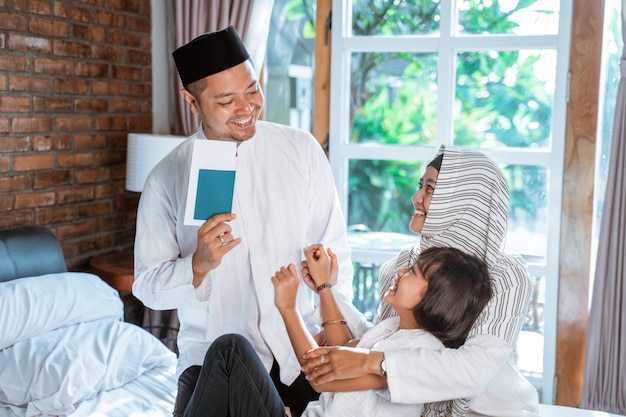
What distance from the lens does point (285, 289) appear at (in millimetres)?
1767

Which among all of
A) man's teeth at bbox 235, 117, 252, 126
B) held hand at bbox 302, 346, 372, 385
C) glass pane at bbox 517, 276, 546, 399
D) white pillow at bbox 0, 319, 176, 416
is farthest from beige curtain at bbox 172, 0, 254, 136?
held hand at bbox 302, 346, 372, 385

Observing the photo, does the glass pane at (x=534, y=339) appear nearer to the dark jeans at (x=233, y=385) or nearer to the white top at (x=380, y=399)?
the white top at (x=380, y=399)

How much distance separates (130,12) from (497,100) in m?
1.78

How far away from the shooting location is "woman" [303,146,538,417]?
1.56 meters

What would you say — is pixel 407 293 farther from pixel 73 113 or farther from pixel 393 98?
pixel 73 113

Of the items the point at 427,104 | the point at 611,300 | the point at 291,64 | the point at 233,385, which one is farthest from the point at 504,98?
the point at 233,385

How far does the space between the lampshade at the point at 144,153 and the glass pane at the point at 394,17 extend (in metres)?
0.98

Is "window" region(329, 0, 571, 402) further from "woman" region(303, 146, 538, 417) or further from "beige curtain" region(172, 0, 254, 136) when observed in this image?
"woman" region(303, 146, 538, 417)

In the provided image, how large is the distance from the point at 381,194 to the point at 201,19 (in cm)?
118

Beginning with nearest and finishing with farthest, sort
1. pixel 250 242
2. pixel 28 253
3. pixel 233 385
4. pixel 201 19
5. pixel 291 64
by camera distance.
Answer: pixel 233 385 → pixel 250 242 → pixel 28 253 → pixel 201 19 → pixel 291 64

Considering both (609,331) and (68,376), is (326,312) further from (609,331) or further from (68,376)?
(609,331)

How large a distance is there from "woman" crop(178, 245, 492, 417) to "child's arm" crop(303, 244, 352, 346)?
36 mm

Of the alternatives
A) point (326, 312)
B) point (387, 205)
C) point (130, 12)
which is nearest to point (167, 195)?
point (326, 312)

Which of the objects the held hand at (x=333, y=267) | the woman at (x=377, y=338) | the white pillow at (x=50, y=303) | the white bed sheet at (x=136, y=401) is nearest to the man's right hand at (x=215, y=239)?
the woman at (x=377, y=338)
